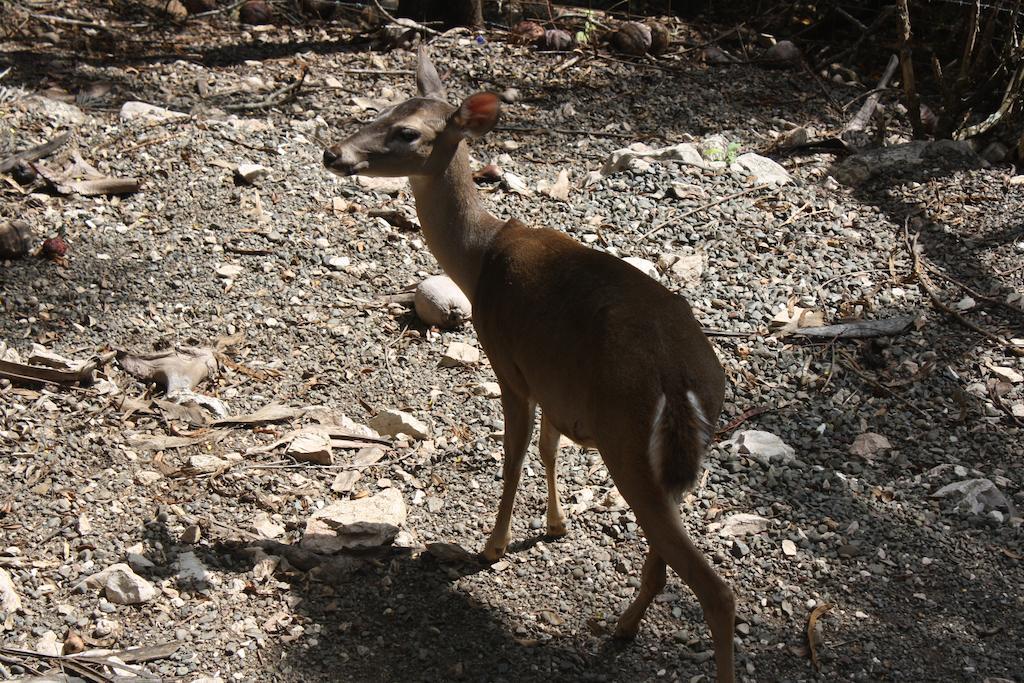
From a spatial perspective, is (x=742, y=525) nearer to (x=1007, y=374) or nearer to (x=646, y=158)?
(x=1007, y=374)

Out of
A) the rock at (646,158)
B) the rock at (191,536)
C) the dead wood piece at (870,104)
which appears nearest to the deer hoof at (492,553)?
the rock at (191,536)

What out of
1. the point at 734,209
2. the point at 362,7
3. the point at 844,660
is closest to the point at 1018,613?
the point at 844,660

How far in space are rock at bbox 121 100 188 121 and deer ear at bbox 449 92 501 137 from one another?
3372mm

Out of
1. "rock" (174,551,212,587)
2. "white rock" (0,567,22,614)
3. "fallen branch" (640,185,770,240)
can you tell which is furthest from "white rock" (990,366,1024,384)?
"white rock" (0,567,22,614)

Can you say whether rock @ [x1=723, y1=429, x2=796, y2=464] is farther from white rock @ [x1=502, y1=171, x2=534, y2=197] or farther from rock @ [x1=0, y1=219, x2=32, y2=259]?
rock @ [x1=0, y1=219, x2=32, y2=259]

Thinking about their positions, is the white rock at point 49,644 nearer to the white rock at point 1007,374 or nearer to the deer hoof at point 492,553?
the deer hoof at point 492,553

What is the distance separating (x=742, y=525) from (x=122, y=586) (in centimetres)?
249

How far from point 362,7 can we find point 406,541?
242 inches

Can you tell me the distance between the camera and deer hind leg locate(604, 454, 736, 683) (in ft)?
10.6

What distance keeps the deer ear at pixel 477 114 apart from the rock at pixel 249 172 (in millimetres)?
2457

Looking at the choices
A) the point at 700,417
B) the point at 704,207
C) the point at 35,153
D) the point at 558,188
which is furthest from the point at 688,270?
the point at 35,153

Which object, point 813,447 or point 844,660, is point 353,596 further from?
point 813,447

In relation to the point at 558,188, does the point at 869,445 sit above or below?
below

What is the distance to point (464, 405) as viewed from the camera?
5.18m
